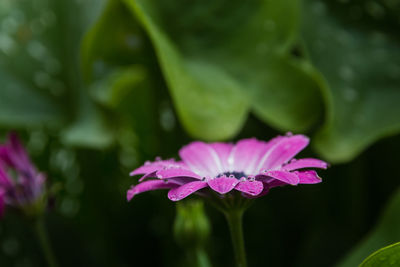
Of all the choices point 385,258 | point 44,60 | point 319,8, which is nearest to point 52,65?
point 44,60

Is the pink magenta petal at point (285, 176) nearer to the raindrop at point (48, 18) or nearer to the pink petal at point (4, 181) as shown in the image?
the pink petal at point (4, 181)

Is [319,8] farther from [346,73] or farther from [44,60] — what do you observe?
[44,60]

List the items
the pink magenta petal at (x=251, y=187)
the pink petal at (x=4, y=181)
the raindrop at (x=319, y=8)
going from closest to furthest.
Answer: the pink magenta petal at (x=251, y=187) < the pink petal at (x=4, y=181) < the raindrop at (x=319, y=8)

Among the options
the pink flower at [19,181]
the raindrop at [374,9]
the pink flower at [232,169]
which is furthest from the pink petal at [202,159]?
the raindrop at [374,9]

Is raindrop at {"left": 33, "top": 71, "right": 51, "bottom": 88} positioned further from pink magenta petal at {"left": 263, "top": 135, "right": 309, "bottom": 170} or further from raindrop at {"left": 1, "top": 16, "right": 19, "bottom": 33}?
pink magenta petal at {"left": 263, "top": 135, "right": 309, "bottom": 170}

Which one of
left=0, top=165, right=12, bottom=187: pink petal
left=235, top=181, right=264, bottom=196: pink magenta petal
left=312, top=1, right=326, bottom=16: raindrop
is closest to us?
left=235, top=181, right=264, bottom=196: pink magenta petal

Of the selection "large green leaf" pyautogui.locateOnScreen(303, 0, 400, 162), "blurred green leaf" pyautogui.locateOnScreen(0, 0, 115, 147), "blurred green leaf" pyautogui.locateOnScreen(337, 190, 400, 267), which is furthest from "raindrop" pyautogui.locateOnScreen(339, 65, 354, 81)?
"blurred green leaf" pyautogui.locateOnScreen(0, 0, 115, 147)
